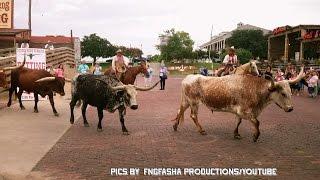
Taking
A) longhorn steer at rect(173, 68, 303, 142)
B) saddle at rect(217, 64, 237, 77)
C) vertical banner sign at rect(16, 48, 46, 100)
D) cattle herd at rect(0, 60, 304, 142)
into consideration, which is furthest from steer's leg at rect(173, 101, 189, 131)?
vertical banner sign at rect(16, 48, 46, 100)

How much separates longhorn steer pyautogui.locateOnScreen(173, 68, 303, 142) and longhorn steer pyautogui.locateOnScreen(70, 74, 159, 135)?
1.39 metres

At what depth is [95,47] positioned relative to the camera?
94.6 metres

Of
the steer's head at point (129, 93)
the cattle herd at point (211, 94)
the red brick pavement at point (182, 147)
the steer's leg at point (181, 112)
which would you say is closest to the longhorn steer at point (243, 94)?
the cattle herd at point (211, 94)

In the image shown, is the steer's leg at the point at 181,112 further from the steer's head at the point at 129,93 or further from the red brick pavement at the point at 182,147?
the steer's head at the point at 129,93

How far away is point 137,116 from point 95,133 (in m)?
3.10

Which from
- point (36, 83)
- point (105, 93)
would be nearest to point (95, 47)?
point (36, 83)

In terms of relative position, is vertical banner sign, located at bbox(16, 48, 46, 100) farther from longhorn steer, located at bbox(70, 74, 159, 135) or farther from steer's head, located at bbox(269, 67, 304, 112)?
steer's head, located at bbox(269, 67, 304, 112)

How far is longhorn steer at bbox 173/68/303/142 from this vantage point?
9.77 m

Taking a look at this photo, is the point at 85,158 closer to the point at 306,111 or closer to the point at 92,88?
the point at 92,88

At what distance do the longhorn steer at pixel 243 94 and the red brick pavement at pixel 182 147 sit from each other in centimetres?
68

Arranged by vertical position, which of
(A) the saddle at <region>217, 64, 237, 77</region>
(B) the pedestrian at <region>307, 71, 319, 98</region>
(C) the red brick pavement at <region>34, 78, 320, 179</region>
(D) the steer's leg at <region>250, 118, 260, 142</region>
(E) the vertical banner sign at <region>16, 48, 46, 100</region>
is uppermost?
(E) the vertical banner sign at <region>16, 48, 46, 100</region>

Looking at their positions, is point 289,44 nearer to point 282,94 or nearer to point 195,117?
point 195,117

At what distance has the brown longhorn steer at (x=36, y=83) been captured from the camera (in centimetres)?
1349

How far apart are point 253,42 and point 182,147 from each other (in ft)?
282
